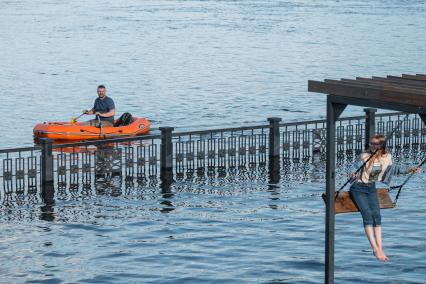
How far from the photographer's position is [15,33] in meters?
128

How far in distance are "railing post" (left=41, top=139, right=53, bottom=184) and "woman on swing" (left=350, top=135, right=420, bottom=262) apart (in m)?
13.9

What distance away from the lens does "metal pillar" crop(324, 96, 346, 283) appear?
56.8 ft

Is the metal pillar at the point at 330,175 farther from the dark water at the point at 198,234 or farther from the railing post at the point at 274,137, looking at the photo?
the railing post at the point at 274,137

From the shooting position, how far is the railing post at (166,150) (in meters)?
32.8

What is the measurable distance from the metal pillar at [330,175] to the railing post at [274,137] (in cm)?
1679

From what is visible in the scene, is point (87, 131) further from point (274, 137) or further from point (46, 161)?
point (46, 161)

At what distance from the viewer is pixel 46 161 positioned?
30641 mm

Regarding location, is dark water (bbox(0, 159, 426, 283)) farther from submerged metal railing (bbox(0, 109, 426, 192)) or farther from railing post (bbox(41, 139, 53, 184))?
submerged metal railing (bbox(0, 109, 426, 192))

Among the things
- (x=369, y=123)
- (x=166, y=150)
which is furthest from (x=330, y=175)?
(x=369, y=123)

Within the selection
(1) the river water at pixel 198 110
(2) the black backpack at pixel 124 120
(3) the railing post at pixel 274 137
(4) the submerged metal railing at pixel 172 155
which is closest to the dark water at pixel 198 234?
(1) the river water at pixel 198 110

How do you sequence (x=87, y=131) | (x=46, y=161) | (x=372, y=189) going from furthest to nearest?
(x=87, y=131), (x=46, y=161), (x=372, y=189)

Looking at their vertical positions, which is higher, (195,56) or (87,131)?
(195,56)

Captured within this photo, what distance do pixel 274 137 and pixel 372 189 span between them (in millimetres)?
17175

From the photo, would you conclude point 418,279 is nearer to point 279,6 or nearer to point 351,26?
point 351,26
